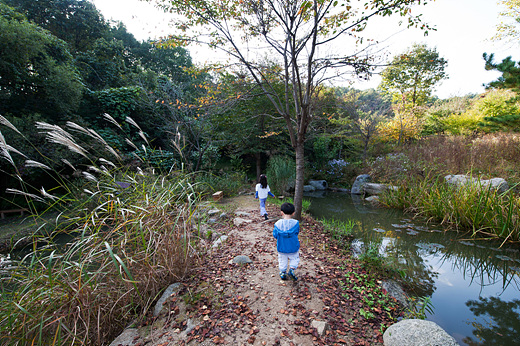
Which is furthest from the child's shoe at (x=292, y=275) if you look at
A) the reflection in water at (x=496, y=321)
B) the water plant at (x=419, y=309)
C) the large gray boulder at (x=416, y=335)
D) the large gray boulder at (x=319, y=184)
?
the large gray boulder at (x=319, y=184)

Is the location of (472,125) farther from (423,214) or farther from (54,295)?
(54,295)

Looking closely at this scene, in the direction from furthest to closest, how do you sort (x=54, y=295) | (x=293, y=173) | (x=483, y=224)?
(x=293, y=173)
(x=483, y=224)
(x=54, y=295)

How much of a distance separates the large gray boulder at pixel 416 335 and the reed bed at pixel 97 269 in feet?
6.81

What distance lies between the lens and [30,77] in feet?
21.4

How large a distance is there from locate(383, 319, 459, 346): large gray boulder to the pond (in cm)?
83

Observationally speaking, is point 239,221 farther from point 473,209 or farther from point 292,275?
point 473,209

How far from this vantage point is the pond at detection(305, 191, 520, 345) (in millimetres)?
2363

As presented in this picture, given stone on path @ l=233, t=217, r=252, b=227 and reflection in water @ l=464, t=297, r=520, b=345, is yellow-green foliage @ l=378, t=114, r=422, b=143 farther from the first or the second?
reflection in water @ l=464, t=297, r=520, b=345

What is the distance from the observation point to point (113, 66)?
12.0 m

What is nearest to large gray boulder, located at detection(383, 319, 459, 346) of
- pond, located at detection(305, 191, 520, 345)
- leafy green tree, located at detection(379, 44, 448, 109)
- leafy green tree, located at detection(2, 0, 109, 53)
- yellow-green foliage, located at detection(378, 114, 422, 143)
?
pond, located at detection(305, 191, 520, 345)

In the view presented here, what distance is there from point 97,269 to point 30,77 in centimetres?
820

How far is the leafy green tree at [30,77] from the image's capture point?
6000 millimetres

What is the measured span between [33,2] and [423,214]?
19.8m

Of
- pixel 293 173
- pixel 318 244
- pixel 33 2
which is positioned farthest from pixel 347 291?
pixel 33 2
